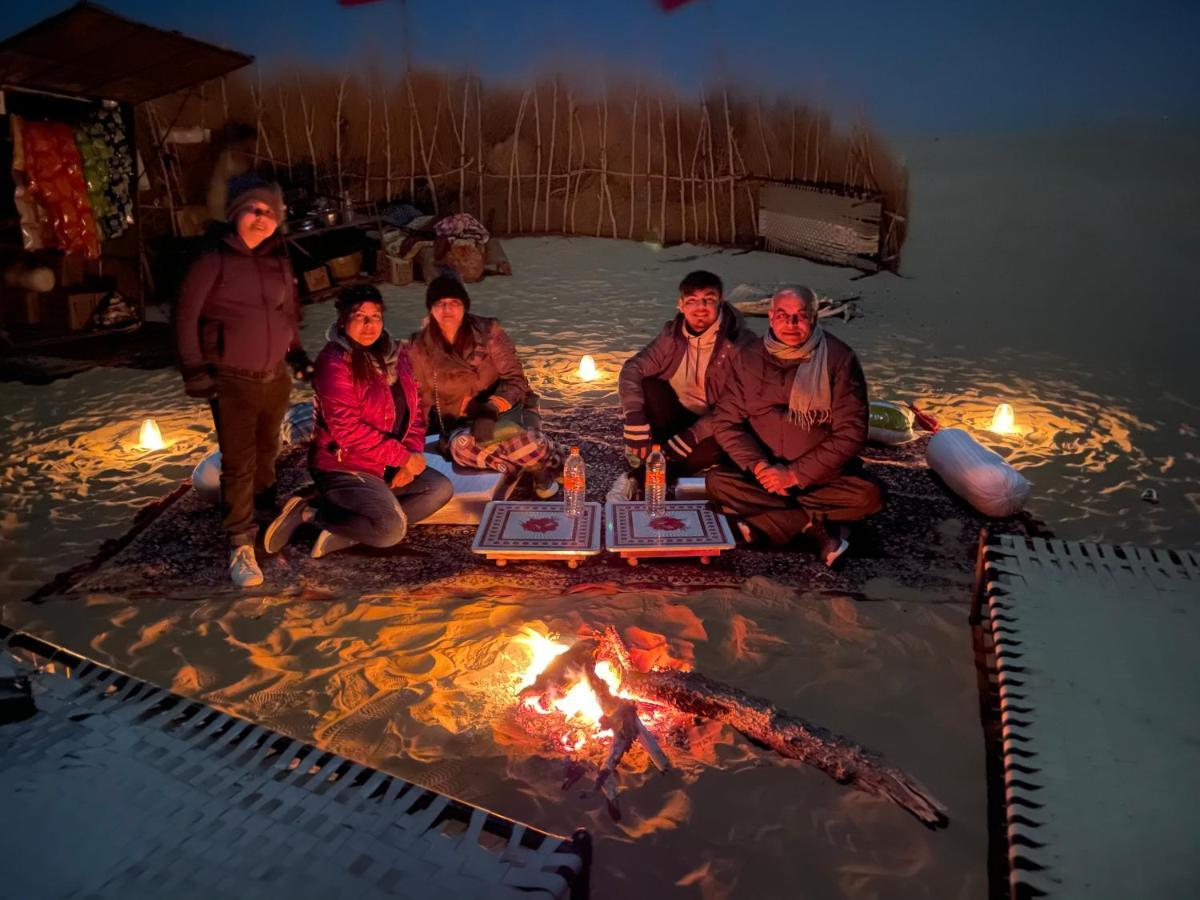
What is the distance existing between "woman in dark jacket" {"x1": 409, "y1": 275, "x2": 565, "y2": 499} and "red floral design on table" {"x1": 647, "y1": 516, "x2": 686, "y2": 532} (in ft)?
2.58

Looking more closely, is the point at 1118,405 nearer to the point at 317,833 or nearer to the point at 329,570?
the point at 329,570

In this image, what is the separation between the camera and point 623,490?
4.27 meters

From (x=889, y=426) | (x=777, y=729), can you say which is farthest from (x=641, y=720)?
(x=889, y=426)

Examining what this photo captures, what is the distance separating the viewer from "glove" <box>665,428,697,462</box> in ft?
14.3

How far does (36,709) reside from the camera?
7.37 feet

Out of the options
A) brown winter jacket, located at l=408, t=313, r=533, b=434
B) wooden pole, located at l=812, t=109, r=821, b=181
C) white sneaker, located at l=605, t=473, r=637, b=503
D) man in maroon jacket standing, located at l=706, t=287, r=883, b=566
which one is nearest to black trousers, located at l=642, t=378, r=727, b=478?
white sneaker, located at l=605, t=473, r=637, b=503

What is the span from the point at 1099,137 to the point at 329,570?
38513mm

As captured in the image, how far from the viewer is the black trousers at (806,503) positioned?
3.86 meters

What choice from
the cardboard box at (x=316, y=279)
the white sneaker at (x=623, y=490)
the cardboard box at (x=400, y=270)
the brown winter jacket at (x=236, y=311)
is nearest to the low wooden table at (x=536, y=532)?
the white sneaker at (x=623, y=490)

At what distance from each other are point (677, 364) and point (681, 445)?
458 mm

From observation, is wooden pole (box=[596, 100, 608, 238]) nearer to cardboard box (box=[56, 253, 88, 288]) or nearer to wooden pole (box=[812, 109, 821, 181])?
wooden pole (box=[812, 109, 821, 181])

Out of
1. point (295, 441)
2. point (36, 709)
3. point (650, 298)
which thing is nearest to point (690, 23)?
point (650, 298)

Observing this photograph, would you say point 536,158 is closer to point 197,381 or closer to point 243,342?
point 243,342

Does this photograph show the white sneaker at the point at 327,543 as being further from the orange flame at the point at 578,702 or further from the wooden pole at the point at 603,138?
the wooden pole at the point at 603,138
